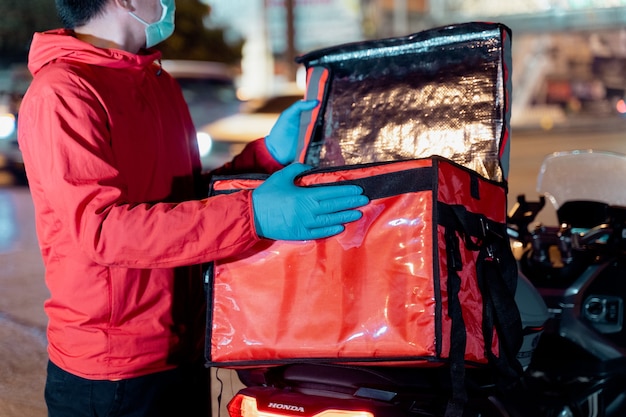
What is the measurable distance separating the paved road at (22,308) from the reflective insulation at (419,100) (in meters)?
1.05

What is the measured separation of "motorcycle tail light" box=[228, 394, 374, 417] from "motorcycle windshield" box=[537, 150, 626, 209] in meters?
1.87

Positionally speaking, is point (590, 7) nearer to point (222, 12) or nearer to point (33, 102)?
point (222, 12)

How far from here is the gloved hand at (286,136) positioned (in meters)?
2.76

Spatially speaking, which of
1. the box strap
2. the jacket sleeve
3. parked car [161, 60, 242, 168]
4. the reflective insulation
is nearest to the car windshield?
parked car [161, 60, 242, 168]

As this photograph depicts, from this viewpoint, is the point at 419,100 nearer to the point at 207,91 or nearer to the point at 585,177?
the point at 585,177

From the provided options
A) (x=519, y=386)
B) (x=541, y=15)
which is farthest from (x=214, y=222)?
(x=541, y=15)

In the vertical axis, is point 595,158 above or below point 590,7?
below

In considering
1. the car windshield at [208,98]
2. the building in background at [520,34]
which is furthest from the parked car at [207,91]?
the building in background at [520,34]

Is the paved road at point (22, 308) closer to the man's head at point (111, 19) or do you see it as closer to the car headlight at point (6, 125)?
the car headlight at point (6, 125)

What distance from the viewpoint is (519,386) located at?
295 cm

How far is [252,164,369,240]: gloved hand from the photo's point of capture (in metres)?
1.85

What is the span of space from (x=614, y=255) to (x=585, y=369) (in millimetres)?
444

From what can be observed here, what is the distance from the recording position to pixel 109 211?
1.89 m

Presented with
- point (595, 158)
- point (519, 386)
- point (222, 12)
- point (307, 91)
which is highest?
point (222, 12)
